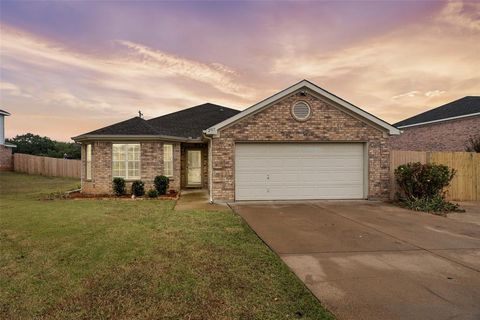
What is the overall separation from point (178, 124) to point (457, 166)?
14.7 meters

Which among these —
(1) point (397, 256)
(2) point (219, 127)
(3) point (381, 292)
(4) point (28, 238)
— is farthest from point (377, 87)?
(4) point (28, 238)

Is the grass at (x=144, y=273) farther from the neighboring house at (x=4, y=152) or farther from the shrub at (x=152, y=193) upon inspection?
the neighboring house at (x=4, y=152)

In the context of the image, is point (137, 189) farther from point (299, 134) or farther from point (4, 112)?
point (4, 112)

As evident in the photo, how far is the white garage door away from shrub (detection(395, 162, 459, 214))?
1.64m

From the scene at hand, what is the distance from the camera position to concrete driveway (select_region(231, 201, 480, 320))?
3.32 meters

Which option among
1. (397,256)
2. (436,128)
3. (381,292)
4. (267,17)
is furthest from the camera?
(436,128)

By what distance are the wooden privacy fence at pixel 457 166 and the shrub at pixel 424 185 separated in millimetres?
722

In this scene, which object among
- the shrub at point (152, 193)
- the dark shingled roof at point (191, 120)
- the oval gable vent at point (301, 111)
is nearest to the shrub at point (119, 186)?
the shrub at point (152, 193)

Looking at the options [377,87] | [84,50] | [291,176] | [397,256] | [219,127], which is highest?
[84,50]

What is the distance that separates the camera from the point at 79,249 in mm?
5402

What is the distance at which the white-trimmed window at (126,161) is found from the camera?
1338 centimetres

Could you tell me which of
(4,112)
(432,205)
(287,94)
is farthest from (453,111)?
(4,112)

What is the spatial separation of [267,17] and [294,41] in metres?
1.84

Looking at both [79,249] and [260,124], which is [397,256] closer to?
[79,249]
